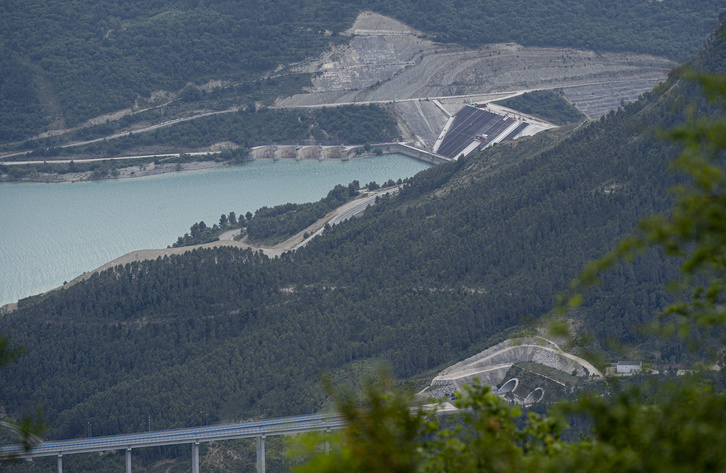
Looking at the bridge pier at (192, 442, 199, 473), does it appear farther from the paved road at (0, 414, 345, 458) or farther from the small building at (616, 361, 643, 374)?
the small building at (616, 361, 643, 374)

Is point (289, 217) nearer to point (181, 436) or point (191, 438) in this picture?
point (181, 436)

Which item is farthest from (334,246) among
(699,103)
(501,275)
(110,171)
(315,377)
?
(110,171)

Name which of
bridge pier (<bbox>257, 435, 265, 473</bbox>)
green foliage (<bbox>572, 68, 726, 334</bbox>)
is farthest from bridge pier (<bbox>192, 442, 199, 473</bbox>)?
green foliage (<bbox>572, 68, 726, 334</bbox>)

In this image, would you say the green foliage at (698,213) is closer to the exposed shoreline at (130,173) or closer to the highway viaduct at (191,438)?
the highway viaduct at (191,438)

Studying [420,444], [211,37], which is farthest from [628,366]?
[211,37]

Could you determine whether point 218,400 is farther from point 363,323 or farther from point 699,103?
point 699,103

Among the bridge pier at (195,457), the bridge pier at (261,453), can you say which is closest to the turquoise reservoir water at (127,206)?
the bridge pier at (195,457)
